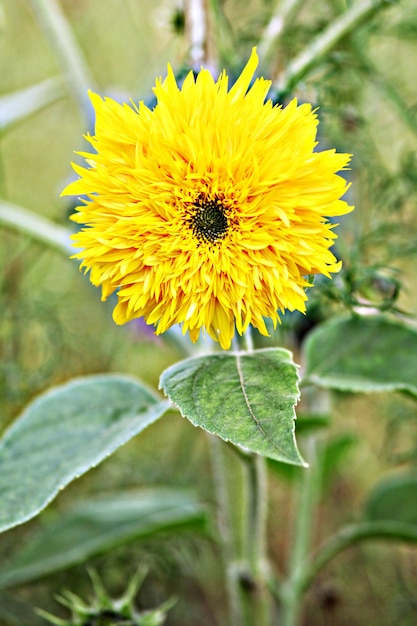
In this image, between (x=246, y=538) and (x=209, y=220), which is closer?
(x=209, y=220)

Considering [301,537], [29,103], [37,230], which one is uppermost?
[29,103]

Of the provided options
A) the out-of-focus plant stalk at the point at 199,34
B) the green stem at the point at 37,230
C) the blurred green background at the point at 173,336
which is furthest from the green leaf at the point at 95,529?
the out-of-focus plant stalk at the point at 199,34

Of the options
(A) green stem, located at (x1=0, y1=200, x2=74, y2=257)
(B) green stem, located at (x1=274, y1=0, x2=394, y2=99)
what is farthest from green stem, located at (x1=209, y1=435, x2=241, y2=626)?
(B) green stem, located at (x1=274, y1=0, x2=394, y2=99)

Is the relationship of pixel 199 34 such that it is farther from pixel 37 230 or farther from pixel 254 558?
pixel 254 558

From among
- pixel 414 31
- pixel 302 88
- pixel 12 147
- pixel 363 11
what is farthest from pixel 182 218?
pixel 12 147

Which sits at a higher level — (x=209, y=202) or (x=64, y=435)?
(x=209, y=202)

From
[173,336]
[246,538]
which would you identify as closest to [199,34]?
[173,336]

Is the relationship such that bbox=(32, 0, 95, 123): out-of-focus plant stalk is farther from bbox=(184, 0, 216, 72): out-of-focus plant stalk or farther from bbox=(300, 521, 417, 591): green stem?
bbox=(300, 521, 417, 591): green stem
